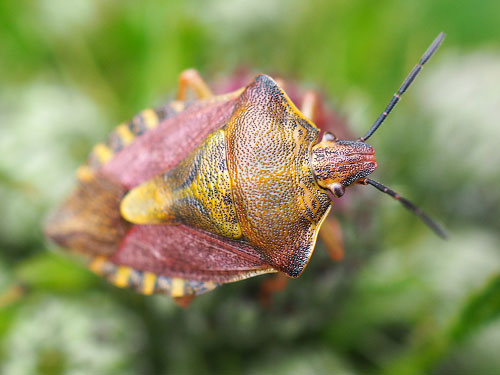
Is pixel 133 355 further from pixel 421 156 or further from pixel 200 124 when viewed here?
pixel 421 156

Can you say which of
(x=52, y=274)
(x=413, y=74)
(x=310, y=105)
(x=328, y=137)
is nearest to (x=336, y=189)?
(x=328, y=137)

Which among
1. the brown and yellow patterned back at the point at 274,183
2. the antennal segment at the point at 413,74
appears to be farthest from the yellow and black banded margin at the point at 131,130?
the antennal segment at the point at 413,74

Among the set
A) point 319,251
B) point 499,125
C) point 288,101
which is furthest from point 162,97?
point 499,125

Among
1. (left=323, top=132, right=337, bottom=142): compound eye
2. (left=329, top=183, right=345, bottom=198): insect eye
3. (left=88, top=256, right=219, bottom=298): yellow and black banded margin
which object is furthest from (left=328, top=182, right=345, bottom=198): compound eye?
(left=88, top=256, right=219, bottom=298): yellow and black banded margin

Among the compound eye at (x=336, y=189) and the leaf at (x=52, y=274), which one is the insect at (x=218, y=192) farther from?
the leaf at (x=52, y=274)

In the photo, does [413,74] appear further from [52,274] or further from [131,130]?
[52,274]
